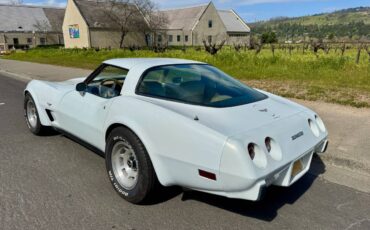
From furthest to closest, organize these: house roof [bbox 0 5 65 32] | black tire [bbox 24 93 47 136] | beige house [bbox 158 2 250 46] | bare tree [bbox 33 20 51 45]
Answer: bare tree [bbox 33 20 51 45] < house roof [bbox 0 5 65 32] < beige house [bbox 158 2 250 46] < black tire [bbox 24 93 47 136]

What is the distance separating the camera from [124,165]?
3197 mm

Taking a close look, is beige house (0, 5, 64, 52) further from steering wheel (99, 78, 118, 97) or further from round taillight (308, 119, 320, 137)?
round taillight (308, 119, 320, 137)

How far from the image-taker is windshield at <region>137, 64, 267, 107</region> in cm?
309

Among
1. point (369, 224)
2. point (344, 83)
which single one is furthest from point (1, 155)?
point (344, 83)

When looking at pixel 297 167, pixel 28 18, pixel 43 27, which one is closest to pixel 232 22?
pixel 43 27

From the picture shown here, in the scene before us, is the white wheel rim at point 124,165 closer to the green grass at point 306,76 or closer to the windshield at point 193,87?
the windshield at point 193,87

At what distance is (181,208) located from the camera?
3000mm

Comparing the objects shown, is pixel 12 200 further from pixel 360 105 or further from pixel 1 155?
pixel 360 105

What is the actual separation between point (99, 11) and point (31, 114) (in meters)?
44.1

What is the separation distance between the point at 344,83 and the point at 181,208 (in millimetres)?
7911

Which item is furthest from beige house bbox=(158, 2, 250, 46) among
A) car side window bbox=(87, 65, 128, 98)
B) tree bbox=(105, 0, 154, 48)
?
car side window bbox=(87, 65, 128, 98)

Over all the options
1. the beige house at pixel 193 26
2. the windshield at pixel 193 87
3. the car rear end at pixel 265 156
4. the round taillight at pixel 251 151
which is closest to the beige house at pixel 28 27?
the beige house at pixel 193 26

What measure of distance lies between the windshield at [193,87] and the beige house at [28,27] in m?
56.9

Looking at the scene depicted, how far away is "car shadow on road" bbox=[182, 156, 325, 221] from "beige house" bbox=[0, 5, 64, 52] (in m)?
57.5
